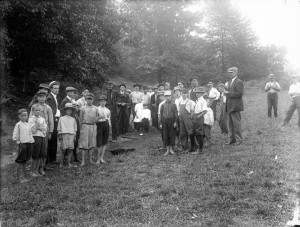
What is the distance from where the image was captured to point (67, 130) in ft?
27.9

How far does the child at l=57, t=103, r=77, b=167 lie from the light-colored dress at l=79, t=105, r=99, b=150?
264 millimetres

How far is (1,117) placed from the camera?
14.0 metres

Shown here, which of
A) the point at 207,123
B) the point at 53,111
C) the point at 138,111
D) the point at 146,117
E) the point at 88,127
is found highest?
the point at 138,111

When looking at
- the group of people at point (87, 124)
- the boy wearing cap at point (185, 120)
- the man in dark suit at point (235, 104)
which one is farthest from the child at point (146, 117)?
the man in dark suit at point (235, 104)

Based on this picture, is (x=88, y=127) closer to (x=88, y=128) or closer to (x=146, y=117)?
(x=88, y=128)

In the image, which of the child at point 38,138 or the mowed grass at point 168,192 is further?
the child at point 38,138

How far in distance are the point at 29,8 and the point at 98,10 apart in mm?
6140

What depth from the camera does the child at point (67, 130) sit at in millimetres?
8508

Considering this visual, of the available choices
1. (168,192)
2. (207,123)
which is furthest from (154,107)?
(168,192)

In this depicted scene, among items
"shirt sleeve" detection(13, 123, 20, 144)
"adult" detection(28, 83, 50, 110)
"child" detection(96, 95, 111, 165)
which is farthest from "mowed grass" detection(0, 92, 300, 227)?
"adult" detection(28, 83, 50, 110)

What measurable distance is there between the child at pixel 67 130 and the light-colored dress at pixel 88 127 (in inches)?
10.4

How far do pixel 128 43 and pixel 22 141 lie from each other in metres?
16.5

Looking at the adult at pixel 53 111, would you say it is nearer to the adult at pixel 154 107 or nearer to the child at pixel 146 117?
the child at pixel 146 117

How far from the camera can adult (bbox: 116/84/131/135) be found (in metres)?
13.1
